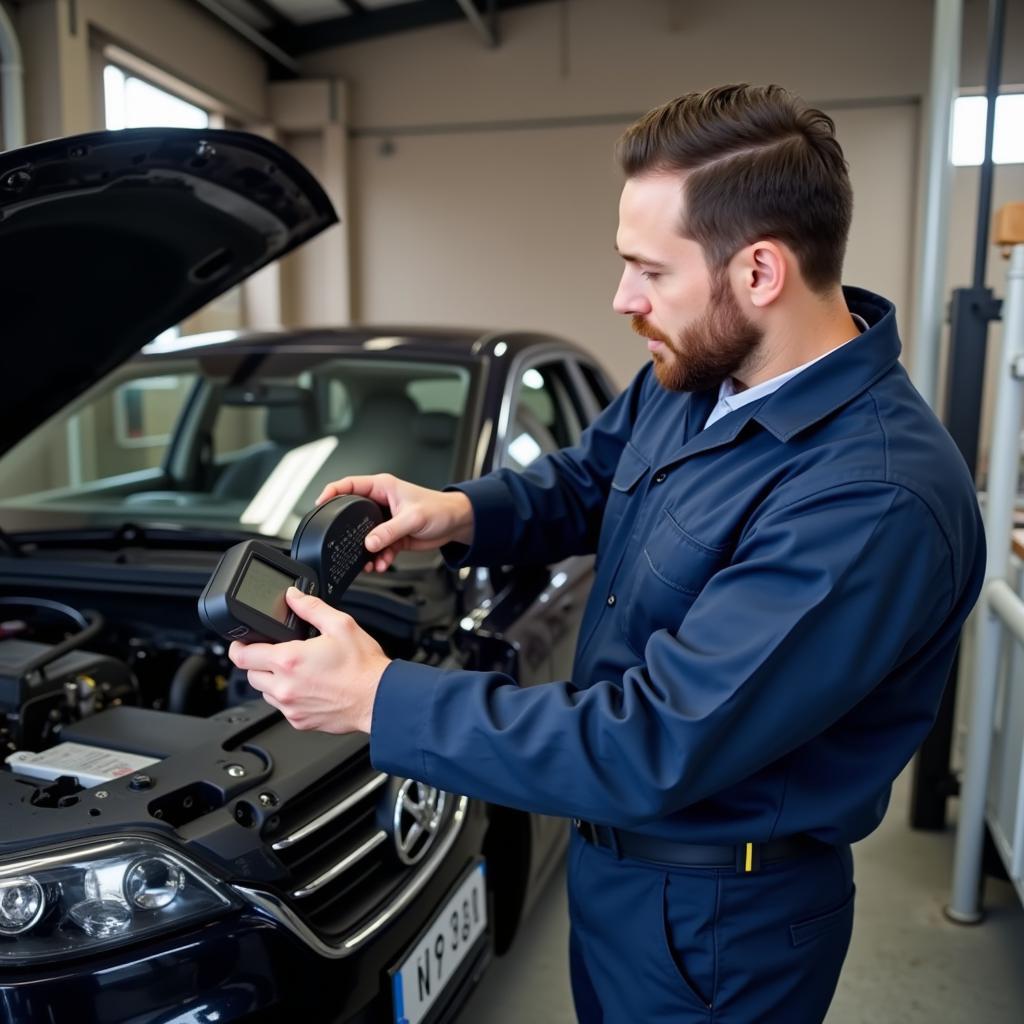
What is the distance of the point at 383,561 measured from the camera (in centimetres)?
144

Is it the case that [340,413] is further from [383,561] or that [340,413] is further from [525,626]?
[383,561]

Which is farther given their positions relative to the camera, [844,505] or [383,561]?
[383,561]

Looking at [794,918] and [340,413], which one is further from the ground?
[340,413]

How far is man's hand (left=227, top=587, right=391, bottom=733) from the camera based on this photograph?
100 cm

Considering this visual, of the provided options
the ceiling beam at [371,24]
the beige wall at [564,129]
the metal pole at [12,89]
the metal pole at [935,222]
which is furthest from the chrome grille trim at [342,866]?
the ceiling beam at [371,24]

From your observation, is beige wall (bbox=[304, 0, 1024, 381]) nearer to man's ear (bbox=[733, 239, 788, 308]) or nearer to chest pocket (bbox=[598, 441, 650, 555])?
chest pocket (bbox=[598, 441, 650, 555])

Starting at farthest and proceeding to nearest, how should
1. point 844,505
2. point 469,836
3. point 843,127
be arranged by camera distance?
1. point 843,127
2. point 469,836
3. point 844,505

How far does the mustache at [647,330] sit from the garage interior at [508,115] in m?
5.80

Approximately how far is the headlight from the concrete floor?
3.24 feet

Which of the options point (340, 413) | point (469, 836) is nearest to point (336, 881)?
point (469, 836)

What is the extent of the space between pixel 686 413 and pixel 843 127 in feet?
24.4

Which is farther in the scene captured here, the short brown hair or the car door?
the car door

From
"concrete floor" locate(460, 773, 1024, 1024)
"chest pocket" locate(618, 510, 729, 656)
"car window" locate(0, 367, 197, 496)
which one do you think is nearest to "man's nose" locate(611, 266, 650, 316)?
"chest pocket" locate(618, 510, 729, 656)

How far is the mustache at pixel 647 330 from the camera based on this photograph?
113 cm
